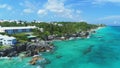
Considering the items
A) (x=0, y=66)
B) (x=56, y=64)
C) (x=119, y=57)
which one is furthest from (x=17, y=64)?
(x=119, y=57)

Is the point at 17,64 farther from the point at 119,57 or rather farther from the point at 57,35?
the point at 57,35

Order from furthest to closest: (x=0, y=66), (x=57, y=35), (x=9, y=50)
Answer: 1. (x=57, y=35)
2. (x=9, y=50)
3. (x=0, y=66)

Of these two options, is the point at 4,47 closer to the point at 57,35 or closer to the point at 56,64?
the point at 56,64

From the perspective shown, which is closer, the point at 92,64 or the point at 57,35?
the point at 92,64

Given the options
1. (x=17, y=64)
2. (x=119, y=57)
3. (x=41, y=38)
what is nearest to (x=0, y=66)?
(x=17, y=64)

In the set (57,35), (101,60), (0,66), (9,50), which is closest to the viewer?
(0,66)

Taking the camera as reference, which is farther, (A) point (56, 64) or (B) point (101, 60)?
(B) point (101, 60)

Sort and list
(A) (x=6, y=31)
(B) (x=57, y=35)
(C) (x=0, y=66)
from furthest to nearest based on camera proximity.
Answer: (B) (x=57, y=35) → (A) (x=6, y=31) → (C) (x=0, y=66)

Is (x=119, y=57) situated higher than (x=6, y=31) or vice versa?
(x=6, y=31)

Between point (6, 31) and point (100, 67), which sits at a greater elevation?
point (6, 31)
